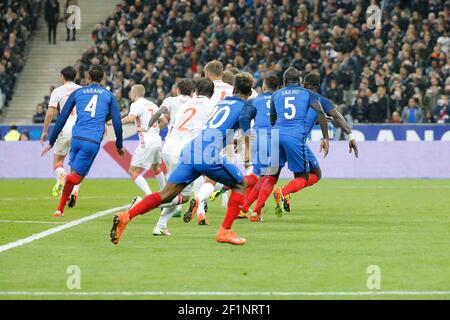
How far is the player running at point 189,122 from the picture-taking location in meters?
13.4

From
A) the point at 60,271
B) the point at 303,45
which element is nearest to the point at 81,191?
the point at 303,45

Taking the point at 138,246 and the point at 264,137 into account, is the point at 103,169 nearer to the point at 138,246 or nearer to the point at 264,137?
the point at 264,137

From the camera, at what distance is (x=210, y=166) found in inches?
488

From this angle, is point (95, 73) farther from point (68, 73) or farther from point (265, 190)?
point (265, 190)

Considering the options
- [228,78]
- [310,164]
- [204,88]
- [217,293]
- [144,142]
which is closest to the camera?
[217,293]

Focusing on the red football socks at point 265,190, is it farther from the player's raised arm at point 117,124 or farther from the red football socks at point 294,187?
the player's raised arm at point 117,124

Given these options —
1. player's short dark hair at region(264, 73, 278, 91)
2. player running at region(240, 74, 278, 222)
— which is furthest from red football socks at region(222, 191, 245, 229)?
player's short dark hair at region(264, 73, 278, 91)

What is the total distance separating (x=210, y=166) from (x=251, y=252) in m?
1.09

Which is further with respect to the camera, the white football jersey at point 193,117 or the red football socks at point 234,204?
the white football jersey at point 193,117

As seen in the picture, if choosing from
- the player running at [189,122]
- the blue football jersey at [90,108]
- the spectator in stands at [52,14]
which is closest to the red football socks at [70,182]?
the blue football jersey at [90,108]

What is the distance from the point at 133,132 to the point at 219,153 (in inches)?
682

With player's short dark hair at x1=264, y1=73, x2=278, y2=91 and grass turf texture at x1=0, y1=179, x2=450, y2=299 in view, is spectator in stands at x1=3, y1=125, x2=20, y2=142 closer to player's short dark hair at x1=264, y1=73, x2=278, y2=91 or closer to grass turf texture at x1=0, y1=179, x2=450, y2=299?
grass turf texture at x1=0, y1=179, x2=450, y2=299

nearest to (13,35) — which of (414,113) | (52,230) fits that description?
(414,113)

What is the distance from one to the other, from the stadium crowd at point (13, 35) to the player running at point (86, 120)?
19.2m
